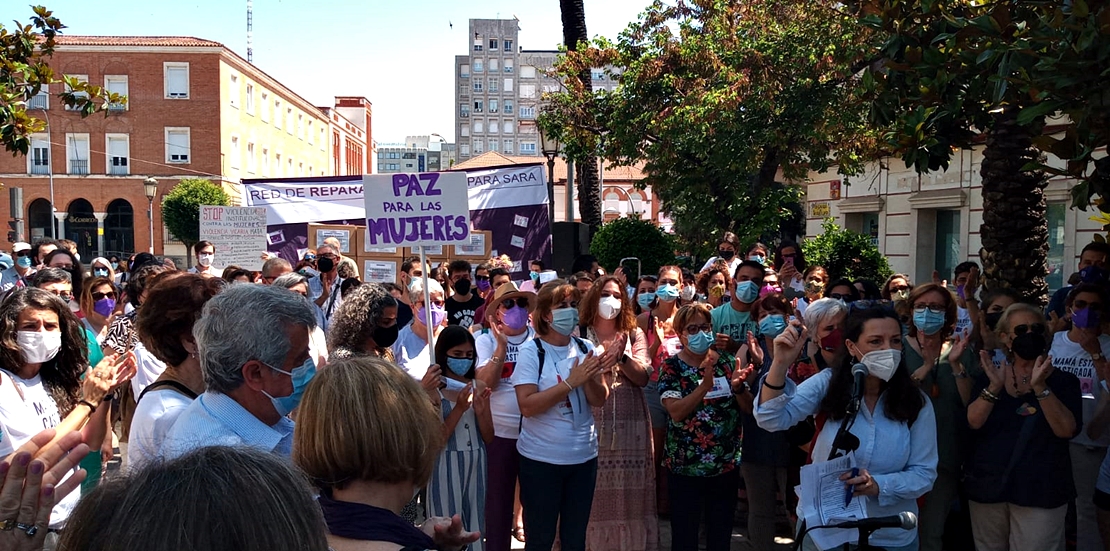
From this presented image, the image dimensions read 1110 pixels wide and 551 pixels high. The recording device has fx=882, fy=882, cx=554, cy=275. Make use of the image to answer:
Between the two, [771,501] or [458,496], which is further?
[771,501]

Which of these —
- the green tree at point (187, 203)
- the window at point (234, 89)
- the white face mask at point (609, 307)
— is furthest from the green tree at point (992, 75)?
the window at point (234, 89)

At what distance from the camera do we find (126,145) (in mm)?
54531

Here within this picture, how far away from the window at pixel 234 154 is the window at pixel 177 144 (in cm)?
248

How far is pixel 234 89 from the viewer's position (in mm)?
55469

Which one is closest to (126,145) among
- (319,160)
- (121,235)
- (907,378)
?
(121,235)

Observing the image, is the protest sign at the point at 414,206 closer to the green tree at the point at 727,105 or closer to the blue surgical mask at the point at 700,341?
the blue surgical mask at the point at 700,341

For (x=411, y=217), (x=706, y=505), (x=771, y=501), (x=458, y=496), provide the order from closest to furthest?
(x=458, y=496) → (x=706, y=505) → (x=771, y=501) → (x=411, y=217)

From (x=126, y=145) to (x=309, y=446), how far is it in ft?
193

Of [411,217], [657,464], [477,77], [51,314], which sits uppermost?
[477,77]

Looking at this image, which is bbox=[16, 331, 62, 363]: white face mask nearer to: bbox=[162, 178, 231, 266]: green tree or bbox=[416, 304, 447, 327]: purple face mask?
bbox=[416, 304, 447, 327]: purple face mask

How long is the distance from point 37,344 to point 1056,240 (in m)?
17.6

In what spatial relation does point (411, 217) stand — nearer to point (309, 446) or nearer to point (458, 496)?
point (458, 496)

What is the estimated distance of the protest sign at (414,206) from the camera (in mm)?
6270

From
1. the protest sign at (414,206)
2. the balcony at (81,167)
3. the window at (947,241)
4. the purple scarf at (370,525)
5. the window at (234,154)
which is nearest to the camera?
the purple scarf at (370,525)
